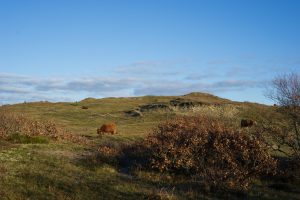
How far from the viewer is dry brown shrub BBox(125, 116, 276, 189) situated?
13.4 meters

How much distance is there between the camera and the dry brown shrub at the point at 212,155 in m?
13.4

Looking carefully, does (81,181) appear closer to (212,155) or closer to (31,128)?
(212,155)

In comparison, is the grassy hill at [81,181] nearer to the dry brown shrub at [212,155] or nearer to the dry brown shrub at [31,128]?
the dry brown shrub at [212,155]

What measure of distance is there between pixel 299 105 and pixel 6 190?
1134cm

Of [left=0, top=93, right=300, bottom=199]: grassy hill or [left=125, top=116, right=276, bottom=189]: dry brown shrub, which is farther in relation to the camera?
[left=125, top=116, right=276, bottom=189]: dry brown shrub

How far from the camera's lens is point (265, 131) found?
16.6 meters

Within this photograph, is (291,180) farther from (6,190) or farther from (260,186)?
(6,190)

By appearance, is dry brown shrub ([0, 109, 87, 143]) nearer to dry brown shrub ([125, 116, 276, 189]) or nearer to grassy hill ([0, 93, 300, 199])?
grassy hill ([0, 93, 300, 199])

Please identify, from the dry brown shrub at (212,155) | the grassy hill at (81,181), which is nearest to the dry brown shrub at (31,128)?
the grassy hill at (81,181)

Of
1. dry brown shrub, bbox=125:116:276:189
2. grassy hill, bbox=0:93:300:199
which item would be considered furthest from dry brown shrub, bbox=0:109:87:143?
dry brown shrub, bbox=125:116:276:189

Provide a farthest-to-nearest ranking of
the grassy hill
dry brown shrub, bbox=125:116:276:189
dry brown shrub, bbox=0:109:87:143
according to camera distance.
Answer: dry brown shrub, bbox=0:109:87:143
dry brown shrub, bbox=125:116:276:189
the grassy hill

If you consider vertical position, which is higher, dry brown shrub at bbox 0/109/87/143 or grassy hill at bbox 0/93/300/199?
dry brown shrub at bbox 0/109/87/143

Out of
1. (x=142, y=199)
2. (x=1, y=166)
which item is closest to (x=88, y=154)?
(x=1, y=166)

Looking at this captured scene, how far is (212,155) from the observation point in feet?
47.1
